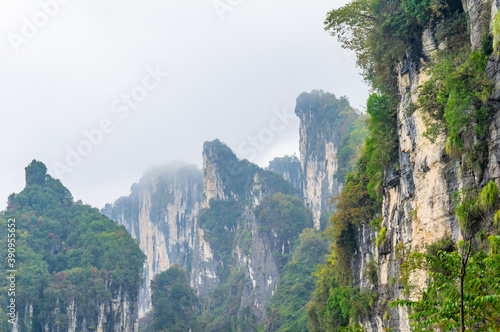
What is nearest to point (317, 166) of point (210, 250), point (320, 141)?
point (320, 141)

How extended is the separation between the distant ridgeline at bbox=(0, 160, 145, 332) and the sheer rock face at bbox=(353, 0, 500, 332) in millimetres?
25777

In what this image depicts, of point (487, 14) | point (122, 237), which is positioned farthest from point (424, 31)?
point (122, 237)

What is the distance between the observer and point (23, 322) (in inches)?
1312

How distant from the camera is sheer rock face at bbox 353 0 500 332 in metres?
9.79

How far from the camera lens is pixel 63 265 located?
3866 centimetres

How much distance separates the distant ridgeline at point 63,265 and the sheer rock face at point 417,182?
2578cm

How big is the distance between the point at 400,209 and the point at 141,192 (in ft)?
249

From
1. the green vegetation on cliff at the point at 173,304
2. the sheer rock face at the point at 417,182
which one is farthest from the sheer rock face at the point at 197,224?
the sheer rock face at the point at 417,182

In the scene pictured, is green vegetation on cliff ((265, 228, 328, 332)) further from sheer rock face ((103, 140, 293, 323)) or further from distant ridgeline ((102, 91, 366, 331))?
sheer rock face ((103, 140, 293, 323))

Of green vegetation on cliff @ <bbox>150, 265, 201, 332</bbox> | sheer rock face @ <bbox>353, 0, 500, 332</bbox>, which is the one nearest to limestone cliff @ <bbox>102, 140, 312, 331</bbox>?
green vegetation on cliff @ <bbox>150, 265, 201, 332</bbox>

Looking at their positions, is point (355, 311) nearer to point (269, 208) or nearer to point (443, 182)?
point (443, 182)

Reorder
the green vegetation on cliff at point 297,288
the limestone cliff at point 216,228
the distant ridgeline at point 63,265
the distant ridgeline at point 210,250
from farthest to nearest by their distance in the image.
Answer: the limestone cliff at point 216,228 → the green vegetation on cliff at point 297,288 → the distant ridgeline at point 210,250 → the distant ridgeline at point 63,265

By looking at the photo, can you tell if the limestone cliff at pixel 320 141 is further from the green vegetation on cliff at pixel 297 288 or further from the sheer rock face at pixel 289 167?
the sheer rock face at pixel 289 167

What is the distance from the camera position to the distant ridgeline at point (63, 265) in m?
34.3
